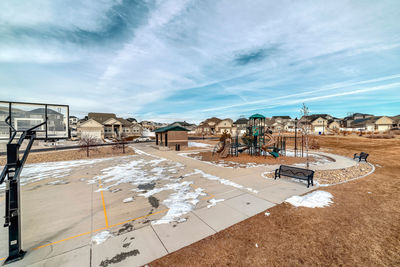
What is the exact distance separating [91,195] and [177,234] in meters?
5.70

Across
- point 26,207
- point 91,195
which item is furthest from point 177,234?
point 26,207

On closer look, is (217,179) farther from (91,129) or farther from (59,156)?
(91,129)

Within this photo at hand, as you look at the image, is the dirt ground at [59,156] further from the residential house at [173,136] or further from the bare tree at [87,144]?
the residential house at [173,136]

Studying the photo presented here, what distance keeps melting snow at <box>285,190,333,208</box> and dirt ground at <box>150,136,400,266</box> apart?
29cm

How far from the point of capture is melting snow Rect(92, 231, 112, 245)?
4473 mm

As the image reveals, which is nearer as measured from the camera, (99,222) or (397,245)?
(397,245)

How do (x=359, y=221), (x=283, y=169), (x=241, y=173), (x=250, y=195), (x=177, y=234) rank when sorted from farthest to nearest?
1. (x=241, y=173)
2. (x=283, y=169)
3. (x=250, y=195)
4. (x=359, y=221)
5. (x=177, y=234)

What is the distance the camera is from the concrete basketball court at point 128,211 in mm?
4125

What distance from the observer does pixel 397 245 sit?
166 inches

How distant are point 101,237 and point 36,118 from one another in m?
4.98

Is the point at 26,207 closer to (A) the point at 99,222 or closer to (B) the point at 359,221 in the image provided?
(A) the point at 99,222

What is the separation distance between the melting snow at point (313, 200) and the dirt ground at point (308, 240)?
29cm

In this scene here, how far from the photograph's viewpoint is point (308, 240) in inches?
175

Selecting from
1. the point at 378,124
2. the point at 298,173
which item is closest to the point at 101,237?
the point at 298,173
